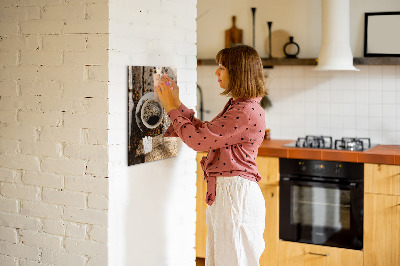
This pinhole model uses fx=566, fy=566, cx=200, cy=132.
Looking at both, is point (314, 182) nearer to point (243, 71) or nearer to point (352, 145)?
point (352, 145)

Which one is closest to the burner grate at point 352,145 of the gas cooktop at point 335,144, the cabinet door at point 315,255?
the gas cooktop at point 335,144

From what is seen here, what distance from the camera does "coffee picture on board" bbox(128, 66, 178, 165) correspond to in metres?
2.58

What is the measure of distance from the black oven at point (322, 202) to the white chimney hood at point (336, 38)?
2.53 feet

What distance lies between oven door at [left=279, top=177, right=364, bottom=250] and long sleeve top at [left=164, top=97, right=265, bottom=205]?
4.65ft

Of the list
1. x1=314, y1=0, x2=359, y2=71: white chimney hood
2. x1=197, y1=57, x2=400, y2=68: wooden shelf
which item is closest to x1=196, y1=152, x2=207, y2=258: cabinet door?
x1=197, y1=57, x2=400, y2=68: wooden shelf

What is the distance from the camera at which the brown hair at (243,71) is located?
99.9 inches

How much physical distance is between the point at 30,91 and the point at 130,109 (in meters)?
0.48

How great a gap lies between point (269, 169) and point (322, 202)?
17.3 inches

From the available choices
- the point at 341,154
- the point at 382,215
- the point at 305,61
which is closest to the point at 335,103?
the point at 305,61

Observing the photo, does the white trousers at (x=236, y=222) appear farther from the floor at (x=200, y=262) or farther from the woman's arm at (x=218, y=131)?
the floor at (x=200, y=262)

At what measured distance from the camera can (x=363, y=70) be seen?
174 inches

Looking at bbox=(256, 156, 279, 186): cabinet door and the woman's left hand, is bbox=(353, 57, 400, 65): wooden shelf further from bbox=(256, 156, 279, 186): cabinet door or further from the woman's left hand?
the woman's left hand

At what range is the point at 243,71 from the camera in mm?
2537

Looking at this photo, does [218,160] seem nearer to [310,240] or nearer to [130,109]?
[130,109]
